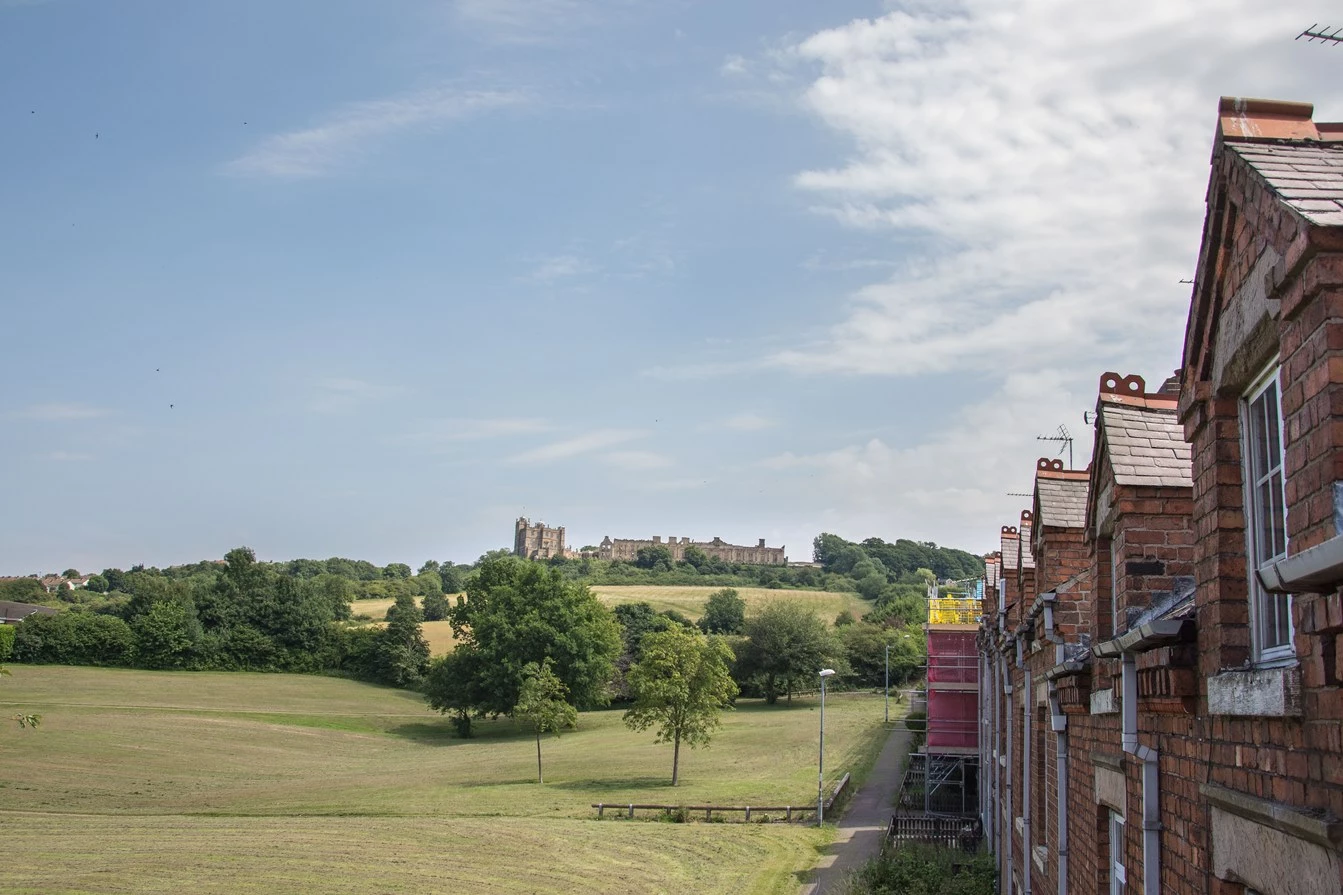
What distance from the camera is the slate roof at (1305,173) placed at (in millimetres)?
3818

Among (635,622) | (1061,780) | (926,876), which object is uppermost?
(635,622)

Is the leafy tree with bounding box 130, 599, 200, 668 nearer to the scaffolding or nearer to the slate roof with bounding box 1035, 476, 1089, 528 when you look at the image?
the scaffolding

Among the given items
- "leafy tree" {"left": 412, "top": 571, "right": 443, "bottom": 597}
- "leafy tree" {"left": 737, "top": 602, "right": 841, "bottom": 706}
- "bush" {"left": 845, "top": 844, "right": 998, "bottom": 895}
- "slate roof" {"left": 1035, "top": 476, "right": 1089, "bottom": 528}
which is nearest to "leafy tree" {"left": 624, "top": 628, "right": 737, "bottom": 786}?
"bush" {"left": 845, "top": 844, "right": 998, "bottom": 895}

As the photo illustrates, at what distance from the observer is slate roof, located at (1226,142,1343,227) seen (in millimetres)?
3818

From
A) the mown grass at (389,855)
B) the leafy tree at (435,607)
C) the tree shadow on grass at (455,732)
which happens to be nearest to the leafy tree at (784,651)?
the tree shadow on grass at (455,732)

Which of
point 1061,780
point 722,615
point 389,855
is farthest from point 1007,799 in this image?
point 722,615

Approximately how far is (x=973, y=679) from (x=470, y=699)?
40.7 metres

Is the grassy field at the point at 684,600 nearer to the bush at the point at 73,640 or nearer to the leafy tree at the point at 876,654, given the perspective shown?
the bush at the point at 73,640

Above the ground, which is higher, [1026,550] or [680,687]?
[1026,550]

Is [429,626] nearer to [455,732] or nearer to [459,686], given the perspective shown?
[455,732]

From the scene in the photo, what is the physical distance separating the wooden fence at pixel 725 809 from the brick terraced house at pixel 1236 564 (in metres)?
31.1

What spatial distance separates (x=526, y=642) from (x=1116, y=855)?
6675cm

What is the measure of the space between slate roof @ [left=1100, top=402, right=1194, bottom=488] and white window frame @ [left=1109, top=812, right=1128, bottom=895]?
231 cm

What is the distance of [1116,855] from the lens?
25.9 feet
